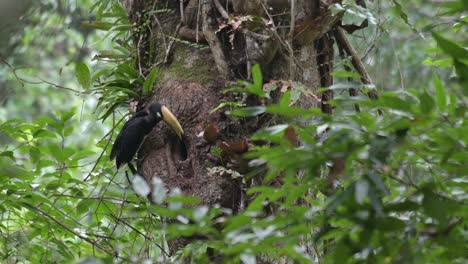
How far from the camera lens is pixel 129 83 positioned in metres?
2.64

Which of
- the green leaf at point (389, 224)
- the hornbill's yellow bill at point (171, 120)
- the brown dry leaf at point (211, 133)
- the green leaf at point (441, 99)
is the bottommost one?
the green leaf at point (389, 224)

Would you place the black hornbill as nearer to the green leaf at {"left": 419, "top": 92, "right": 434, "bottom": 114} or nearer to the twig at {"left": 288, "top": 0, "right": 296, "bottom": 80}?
the twig at {"left": 288, "top": 0, "right": 296, "bottom": 80}

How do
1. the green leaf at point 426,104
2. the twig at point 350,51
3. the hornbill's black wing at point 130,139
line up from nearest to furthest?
the green leaf at point 426,104 < the hornbill's black wing at point 130,139 < the twig at point 350,51

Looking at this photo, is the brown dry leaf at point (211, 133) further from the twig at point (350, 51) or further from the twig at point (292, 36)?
the twig at point (350, 51)

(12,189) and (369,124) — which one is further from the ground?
(369,124)

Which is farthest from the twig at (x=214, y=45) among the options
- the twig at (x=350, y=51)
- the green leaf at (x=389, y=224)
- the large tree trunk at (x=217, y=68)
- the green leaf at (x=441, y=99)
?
the green leaf at (x=389, y=224)

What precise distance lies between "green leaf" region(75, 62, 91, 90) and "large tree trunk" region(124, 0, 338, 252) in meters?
0.35

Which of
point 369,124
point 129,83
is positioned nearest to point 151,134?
point 129,83

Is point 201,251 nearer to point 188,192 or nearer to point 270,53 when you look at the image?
point 188,192

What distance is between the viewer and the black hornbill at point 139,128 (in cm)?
235

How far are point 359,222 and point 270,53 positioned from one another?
125 centimetres

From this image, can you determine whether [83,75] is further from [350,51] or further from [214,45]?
[350,51]

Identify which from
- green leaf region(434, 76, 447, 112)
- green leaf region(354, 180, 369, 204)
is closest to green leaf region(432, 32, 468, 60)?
green leaf region(434, 76, 447, 112)

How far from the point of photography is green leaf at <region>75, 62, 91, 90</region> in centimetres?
274
